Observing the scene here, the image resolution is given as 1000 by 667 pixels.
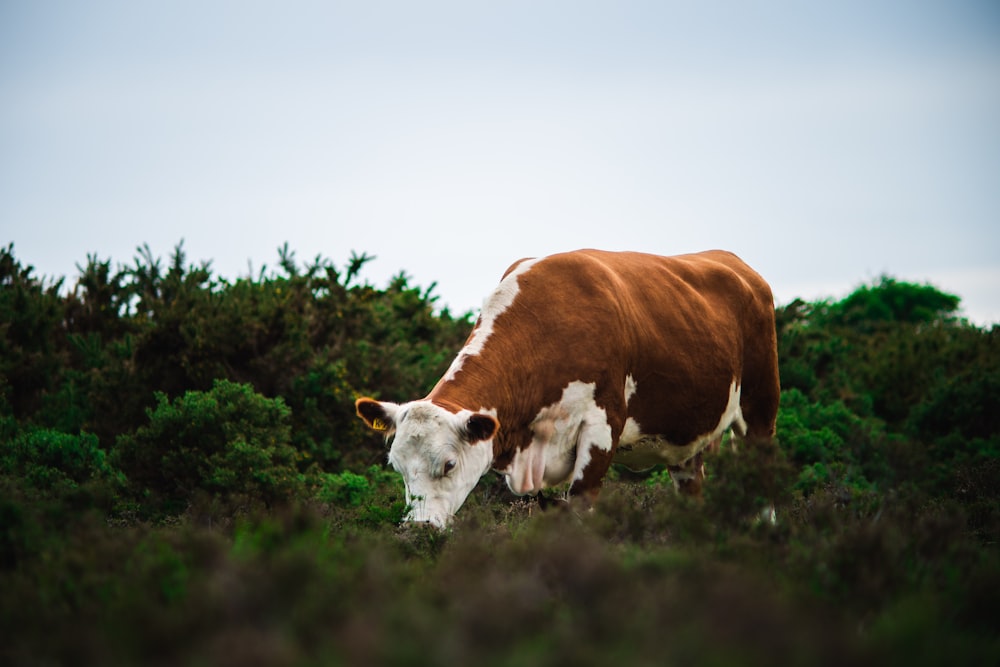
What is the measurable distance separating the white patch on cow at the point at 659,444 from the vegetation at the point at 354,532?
0.40 m

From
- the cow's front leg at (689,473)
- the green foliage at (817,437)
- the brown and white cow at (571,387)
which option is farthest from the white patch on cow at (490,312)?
the green foliage at (817,437)

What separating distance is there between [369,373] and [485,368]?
15.7 feet

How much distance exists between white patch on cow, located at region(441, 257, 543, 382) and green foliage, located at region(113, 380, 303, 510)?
7.11 ft

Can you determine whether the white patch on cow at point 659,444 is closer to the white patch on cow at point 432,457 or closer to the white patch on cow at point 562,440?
the white patch on cow at point 562,440

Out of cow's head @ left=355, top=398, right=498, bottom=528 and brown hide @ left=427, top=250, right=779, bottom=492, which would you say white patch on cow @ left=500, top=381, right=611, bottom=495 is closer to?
brown hide @ left=427, top=250, right=779, bottom=492

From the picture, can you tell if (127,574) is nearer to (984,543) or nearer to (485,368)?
(485,368)

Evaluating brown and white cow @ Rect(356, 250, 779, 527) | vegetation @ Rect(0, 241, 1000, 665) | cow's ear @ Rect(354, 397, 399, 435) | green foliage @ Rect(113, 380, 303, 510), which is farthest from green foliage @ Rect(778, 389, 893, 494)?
green foliage @ Rect(113, 380, 303, 510)

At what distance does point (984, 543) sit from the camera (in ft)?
18.2

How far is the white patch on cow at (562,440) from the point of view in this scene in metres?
6.21

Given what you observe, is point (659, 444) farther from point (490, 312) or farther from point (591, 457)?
point (490, 312)

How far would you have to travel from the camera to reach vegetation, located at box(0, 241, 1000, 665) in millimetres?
2471

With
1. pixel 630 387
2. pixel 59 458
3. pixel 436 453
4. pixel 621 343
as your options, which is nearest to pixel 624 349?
pixel 621 343

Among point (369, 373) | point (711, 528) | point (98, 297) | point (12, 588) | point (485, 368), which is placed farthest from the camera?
point (98, 297)

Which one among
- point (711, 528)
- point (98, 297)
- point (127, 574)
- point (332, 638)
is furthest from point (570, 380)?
point (98, 297)
